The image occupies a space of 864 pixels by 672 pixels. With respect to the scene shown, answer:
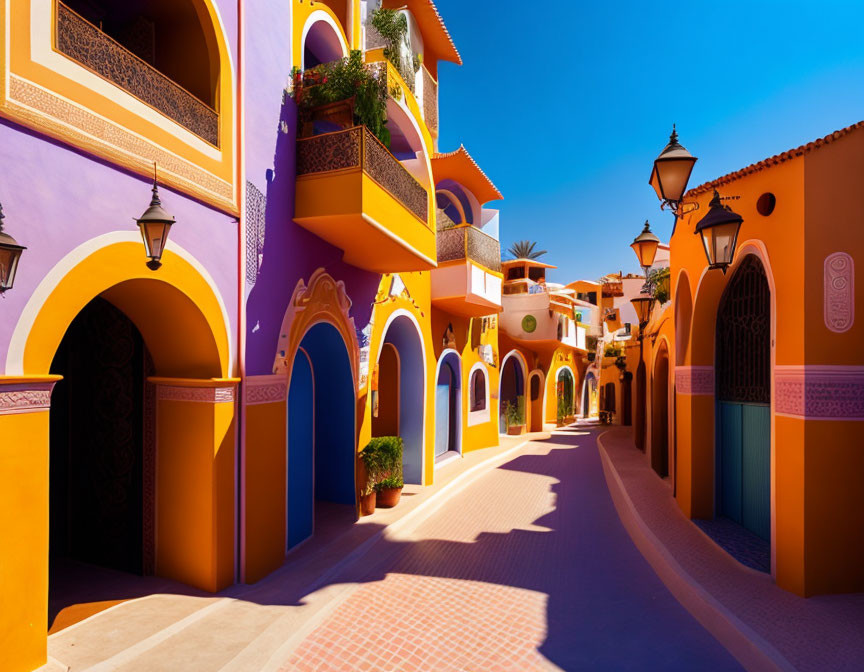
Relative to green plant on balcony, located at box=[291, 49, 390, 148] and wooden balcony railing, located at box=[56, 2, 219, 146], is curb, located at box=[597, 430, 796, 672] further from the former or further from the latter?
wooden balcony railing, located at box=[56, 2, 219, 146]

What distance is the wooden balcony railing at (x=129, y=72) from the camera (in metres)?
4.29

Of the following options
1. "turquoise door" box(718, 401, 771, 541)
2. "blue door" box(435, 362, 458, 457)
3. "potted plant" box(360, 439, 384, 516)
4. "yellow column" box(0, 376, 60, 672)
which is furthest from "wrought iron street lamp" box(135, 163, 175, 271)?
"blue door" box(435, 362, 458, 457)

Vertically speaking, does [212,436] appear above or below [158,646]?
above

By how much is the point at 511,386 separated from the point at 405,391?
39.6ft

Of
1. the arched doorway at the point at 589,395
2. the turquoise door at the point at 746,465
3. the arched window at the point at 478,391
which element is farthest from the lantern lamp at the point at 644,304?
the arched doorway at the point at 589,395

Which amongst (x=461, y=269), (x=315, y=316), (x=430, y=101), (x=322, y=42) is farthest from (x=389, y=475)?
(x=430, y=101)

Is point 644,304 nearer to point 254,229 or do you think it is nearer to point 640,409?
point 640,409

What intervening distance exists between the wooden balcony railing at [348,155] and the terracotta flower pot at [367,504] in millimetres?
5466

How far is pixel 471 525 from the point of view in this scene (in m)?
9.18

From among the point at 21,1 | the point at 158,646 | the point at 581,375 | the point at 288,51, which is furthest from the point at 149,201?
the point at 581,375

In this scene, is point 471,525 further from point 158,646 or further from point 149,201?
point 149,201

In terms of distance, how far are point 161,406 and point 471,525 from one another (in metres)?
5.77

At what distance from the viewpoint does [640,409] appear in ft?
60.6

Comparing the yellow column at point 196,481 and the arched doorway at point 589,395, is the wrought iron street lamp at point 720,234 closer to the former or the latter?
Result: the yellow column at point 196,481
